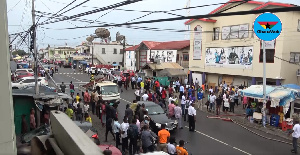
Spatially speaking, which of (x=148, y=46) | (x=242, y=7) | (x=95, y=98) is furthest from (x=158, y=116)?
(x=148, y=46)

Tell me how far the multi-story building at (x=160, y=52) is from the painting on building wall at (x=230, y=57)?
6.56 meters

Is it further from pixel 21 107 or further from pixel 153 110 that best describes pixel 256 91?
pixel 21 107

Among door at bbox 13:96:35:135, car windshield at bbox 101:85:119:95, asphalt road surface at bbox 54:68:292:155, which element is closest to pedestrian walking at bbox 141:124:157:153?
asphalt road surface at bbox 54:68:292:155

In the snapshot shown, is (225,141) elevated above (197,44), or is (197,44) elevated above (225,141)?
(197,44)

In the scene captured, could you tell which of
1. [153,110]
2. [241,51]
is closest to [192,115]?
[153,110]

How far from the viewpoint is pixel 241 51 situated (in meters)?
29.0

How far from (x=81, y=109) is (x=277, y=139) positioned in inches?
433

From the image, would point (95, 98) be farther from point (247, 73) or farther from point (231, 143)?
point (247, 73)

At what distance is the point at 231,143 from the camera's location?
1323 centimetres

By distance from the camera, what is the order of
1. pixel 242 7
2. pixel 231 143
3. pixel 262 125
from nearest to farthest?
pixel 231 143
pixel 262 125
pixel 242 7

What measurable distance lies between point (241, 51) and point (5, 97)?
96.3 feet

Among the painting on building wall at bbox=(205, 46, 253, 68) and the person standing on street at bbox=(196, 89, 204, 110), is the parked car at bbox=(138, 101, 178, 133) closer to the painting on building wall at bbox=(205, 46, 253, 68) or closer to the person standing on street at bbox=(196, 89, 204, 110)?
the person standing on street at bbox=(196, 89, 204, 110)

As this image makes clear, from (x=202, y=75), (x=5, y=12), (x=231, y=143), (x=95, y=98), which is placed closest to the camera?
(x=5, y=12)

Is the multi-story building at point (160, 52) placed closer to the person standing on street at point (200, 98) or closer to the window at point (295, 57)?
the person standing on street at point (200, 98)
